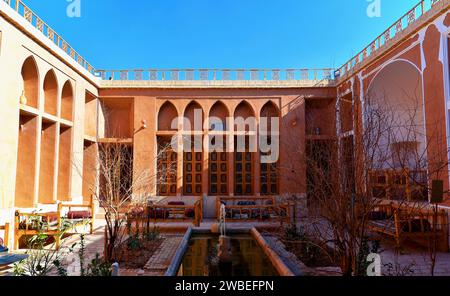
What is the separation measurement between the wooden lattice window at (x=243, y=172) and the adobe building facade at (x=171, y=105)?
0.05 meters

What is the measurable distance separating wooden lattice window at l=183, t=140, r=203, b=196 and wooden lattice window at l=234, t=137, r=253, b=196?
1577mm

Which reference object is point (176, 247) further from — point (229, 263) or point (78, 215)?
point (78, 215)

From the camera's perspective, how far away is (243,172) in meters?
13.8

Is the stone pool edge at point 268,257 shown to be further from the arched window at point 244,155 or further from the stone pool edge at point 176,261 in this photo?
the arched window at point 244,155

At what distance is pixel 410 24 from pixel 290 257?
719cm

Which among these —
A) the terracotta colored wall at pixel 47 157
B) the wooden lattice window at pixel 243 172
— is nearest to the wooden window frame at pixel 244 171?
the wooden lattice window at pixel 243 172

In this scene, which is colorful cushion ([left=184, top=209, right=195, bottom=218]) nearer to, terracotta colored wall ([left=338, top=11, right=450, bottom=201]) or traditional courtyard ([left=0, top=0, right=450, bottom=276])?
traditional courtyard ([left=0, top=0, right=450, bottom=276])

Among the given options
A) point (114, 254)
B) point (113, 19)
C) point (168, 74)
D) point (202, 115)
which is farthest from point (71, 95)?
point (114, 254)

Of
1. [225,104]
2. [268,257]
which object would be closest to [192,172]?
[225,104]

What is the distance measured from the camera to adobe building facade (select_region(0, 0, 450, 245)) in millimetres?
7941

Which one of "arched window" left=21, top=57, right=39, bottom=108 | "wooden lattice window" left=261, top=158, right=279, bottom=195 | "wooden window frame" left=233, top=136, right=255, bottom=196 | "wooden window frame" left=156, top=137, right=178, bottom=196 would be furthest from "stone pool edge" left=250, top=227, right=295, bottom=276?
"arched window" left=21, top=57, right=39, bottom=108

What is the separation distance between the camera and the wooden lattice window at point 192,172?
13594 millimetres

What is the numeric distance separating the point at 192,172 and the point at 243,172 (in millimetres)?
2272
